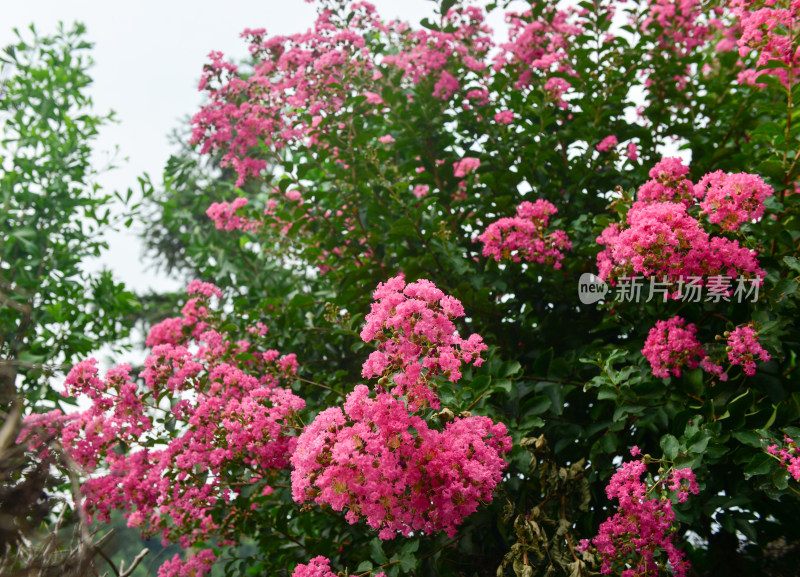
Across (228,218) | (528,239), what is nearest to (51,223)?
(228,218)

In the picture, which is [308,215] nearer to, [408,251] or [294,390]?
[408,251]

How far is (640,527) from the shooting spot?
186 centimetres

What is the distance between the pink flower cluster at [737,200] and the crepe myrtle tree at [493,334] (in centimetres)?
1

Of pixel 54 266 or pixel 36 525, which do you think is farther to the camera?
pixel 54 266

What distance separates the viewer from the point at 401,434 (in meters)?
1.56

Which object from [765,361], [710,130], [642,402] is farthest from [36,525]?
[710,130]

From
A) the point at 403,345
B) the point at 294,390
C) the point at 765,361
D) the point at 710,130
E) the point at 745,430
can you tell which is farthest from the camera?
the point at 710,130

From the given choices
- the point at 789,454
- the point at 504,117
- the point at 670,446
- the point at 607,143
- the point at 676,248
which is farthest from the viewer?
the point at 504,117

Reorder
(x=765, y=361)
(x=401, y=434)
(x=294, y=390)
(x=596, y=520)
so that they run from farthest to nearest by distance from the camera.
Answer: (x=294, y=390) < (x=596, y=520) < (x=765, y=361) < (x=401, y=434)

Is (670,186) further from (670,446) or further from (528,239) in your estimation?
(670,446)

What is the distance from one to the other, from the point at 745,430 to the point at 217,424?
73.4 inches

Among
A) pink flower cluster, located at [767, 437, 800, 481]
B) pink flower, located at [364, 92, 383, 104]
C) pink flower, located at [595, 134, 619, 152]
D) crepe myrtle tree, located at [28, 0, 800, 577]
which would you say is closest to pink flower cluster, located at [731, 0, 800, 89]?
crepe myrtle tree, located at [28, 0, 800, 577]

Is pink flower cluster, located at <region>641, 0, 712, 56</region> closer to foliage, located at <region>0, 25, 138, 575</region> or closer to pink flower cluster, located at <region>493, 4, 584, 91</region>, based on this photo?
pink flower cluster, located at <region>493, 4, 584, 91</region>
